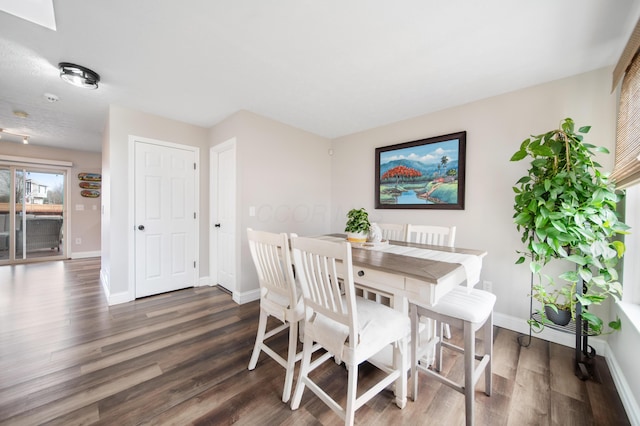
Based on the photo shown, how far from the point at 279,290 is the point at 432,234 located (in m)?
1.57

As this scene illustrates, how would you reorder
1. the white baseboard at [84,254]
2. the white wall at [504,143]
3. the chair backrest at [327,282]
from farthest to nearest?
1. the white baseboard at [84,254]
2. the white wall at [504,143]
3. the chair backrest at [327,282]

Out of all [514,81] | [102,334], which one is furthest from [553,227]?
[102,334]

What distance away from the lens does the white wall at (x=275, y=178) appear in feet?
9.75

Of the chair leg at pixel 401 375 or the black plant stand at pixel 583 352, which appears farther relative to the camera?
the black plant stand at pixel 583 352

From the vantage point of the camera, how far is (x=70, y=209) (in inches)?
207

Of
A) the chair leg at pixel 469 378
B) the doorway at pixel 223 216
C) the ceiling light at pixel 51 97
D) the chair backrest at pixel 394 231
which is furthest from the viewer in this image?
the doorway at pixel 223 216

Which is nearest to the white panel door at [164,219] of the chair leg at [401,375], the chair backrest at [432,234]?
the chair backrest at [432,234]

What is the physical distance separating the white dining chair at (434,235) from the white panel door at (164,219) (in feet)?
9.61

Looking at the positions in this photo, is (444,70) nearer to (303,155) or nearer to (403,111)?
(403,111)

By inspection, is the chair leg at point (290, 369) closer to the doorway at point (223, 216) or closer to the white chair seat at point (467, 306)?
the white chair seat at point (467, 306)

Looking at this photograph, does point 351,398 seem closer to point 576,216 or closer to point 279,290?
point 279,290

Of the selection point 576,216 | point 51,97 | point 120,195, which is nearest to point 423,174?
point 576,216

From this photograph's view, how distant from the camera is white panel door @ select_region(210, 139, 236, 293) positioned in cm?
319

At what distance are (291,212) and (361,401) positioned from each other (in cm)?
252
